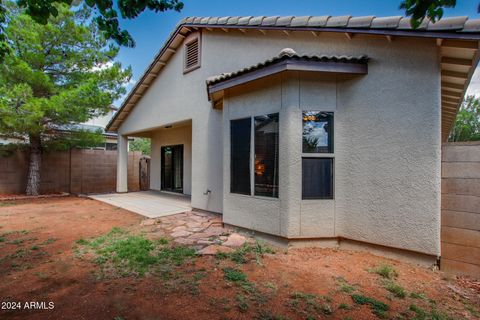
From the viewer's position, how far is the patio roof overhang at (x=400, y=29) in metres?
3.82

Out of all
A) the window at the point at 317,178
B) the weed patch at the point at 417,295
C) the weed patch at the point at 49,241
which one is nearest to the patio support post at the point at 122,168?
the weed patch at the point at 49,241

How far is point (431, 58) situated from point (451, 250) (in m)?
3.37

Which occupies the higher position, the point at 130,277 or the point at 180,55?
→ the point at 180,55

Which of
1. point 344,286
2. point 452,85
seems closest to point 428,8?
point 344,286

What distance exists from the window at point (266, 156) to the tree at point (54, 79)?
824 centimetres

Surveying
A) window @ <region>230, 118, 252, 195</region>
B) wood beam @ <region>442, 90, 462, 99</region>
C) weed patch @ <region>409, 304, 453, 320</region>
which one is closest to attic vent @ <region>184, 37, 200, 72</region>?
window @ <region>230, 118, 252, 195</region>

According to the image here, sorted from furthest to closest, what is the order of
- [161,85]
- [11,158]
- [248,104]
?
[11,158] → [161,85] → [248,104]

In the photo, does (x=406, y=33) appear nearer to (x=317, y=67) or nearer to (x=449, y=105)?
(x=317, y=67)

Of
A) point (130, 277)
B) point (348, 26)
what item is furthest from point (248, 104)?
point (130, 277)

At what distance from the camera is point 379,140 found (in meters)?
4.65

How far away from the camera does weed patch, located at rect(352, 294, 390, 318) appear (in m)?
2.96

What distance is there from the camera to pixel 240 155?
5.90 meters

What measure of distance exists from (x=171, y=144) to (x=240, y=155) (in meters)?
7.65

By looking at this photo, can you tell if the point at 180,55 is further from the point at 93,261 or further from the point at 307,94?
the point at 93,261
